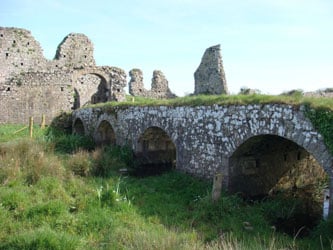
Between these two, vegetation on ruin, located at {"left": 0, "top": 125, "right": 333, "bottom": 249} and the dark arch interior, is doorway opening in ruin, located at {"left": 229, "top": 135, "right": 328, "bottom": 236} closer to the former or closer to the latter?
vegetation on ruin, located at {"left": 0, "top": 125, "right": 333, "bottom": 249}

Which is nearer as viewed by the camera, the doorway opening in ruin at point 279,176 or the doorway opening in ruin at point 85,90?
the doorway opening in ruin at point 279,176

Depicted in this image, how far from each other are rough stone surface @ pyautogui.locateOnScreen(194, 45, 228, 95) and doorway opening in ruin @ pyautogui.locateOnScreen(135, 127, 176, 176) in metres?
3.68

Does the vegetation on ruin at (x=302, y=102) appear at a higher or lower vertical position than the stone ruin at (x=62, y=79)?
lower

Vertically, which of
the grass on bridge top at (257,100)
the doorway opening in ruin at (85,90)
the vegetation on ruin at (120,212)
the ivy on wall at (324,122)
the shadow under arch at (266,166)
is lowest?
the vegetation on ruin at (120,212)

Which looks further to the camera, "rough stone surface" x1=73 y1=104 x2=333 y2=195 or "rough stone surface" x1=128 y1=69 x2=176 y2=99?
"rough stone surface" x1=128 y1=69 x2=176 y2=99

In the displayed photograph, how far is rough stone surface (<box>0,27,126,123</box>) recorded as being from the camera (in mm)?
20172

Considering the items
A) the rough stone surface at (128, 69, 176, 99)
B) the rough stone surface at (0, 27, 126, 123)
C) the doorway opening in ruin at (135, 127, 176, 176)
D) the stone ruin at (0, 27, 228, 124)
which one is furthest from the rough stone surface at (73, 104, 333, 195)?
the rough stone surface at (128, 69, 176, 99)

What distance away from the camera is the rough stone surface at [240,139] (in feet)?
22.4

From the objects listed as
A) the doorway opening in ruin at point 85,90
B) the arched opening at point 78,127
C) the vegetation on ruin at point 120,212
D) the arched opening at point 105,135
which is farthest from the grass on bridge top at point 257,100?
the doorway opening in ruin at point 85,90

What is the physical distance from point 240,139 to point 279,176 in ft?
6.39

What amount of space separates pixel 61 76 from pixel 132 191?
1416 centimetres


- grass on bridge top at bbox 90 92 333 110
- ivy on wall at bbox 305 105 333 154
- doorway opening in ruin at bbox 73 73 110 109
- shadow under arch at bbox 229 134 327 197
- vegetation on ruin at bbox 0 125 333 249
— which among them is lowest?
vegetation on ruin at bbox 0 125 333 249

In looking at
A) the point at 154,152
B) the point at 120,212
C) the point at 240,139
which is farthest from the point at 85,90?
the point at 120,212

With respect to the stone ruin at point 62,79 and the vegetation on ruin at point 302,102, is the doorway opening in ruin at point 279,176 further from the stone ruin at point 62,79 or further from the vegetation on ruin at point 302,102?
the stone ruin at point 62,79
